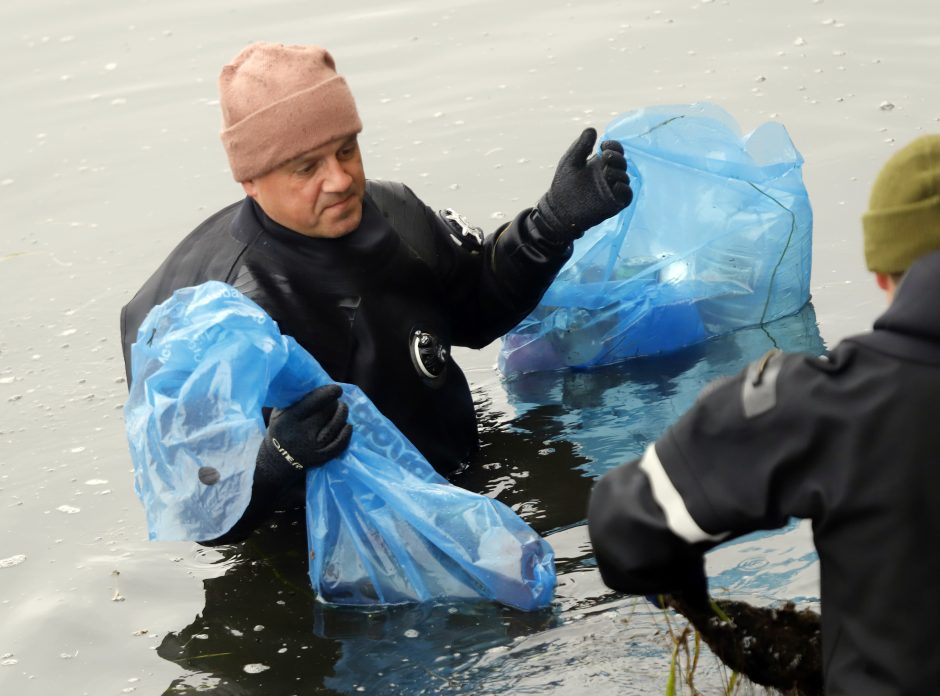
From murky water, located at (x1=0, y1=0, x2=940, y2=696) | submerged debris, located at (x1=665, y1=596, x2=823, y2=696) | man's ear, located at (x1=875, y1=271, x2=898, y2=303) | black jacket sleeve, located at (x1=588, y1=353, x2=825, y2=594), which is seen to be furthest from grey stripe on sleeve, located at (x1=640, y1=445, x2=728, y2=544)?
murky water, located at (x1=0, y1=0, x2=940, y2=696)

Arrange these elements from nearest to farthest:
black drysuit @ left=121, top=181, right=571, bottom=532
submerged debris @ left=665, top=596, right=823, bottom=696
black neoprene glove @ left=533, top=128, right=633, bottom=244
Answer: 1. submerged debris @ left=665, top=596, right=823, bottom=696
2. black drysuit @ left=121, top=181, right=571, bottom=532
3. black neoprene glove @ left=533, top=128, right=633, bottom=244

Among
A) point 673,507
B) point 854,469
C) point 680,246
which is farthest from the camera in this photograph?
point 680,246

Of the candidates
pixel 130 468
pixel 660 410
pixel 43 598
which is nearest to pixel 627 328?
pixel 660 410

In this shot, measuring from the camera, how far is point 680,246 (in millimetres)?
4699

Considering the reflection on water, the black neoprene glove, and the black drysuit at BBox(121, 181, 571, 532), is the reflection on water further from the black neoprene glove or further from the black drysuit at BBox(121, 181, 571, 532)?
the black neoprene glove

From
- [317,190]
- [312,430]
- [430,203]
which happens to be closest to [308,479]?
Answer: [312,430]

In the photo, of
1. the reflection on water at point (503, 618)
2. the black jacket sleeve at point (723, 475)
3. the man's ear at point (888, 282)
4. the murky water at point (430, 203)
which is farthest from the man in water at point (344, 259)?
the man's ear at point (888, 282)

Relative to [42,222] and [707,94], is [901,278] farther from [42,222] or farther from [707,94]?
[42,222]

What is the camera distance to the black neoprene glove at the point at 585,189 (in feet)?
13.1

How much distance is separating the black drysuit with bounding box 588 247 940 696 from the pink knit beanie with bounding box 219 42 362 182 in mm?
1673

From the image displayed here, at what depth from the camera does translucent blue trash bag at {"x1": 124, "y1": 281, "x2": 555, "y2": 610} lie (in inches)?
127

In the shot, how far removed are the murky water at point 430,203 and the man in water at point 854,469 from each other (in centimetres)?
101

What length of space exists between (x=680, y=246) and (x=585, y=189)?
0.79 m

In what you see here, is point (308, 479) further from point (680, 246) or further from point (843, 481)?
point (843, 481)
